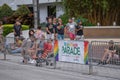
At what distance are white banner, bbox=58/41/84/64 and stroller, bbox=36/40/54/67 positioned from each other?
0.83m

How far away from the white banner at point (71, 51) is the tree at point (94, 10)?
14634mm

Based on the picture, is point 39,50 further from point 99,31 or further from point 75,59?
point 99,31

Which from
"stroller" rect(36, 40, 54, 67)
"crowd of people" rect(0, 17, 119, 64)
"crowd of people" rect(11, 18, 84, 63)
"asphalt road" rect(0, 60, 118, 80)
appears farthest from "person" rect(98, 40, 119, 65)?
"crowd of people" rect(11, 18, 84, 63)

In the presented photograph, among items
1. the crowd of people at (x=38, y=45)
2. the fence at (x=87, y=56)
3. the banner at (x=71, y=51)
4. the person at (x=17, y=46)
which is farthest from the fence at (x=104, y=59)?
the person at (x=17, y=46)

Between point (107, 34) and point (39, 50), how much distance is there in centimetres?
1226

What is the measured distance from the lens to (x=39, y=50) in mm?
15383

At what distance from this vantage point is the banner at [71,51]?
43.2ft

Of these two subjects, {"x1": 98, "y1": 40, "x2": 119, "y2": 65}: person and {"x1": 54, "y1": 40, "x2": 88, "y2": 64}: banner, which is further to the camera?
{"x1": 54, "y1": 40, "x2": 88, "y2": 64}: banner

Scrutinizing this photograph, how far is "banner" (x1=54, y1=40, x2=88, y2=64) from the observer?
1318cm

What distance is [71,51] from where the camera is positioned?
44.9 feet

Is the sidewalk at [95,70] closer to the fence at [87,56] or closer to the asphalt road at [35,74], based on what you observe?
the fence at [87,56]

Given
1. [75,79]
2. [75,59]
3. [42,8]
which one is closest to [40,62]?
[75,59]

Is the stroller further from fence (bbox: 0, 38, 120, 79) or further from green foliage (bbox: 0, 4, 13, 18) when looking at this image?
green foliage (bbox: 0, 4, 13, 18)

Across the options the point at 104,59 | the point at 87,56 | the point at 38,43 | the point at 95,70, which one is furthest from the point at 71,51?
the point at 38,43
